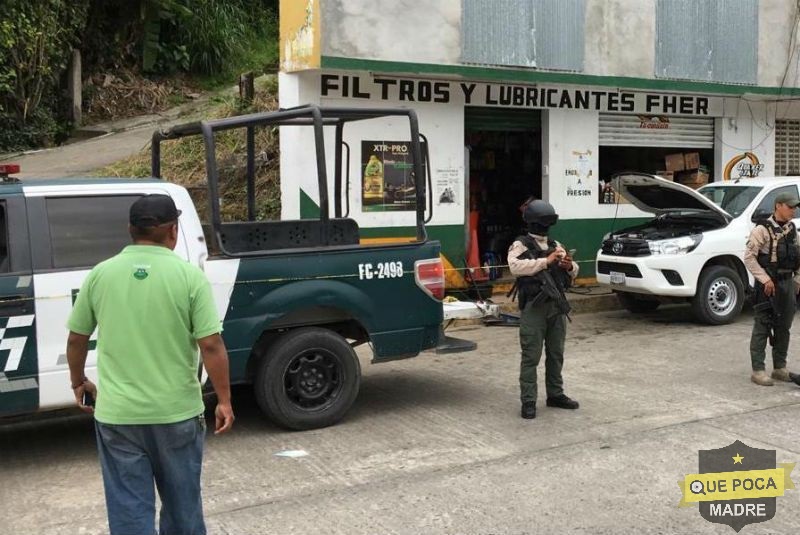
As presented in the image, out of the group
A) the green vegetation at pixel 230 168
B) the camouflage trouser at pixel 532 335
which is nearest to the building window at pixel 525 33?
the green vegetation at pixel 230 168

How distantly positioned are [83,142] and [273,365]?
12.3 metres

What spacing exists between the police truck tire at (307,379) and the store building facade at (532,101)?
16.4 ft

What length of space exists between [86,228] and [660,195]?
720 cm

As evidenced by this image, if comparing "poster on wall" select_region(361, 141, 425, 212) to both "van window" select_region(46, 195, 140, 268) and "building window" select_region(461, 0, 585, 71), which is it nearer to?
"building window" select_region(461, 0, 585, 71)

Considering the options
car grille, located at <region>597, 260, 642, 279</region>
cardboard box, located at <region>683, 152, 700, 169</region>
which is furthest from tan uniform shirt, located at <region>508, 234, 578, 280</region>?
cardboard box, located at <region>683, 152, 700, 169</region>

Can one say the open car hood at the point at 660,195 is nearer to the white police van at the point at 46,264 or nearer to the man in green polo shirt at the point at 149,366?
the white police van at the point at 46,264

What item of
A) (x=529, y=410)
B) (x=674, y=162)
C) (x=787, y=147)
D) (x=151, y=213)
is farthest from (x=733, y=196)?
(x=151, y=213)

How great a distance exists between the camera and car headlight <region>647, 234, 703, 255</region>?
391 inches

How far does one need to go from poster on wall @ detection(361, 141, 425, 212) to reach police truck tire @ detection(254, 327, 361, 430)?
17.6 ft

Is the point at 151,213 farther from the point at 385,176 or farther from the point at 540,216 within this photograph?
the point at 385,176

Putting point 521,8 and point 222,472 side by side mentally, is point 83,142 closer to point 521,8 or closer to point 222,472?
point 521,8

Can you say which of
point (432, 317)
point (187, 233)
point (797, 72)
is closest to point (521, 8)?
point (797, 72)

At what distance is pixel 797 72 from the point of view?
46.2ft

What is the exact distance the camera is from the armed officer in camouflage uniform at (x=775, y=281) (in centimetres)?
698
